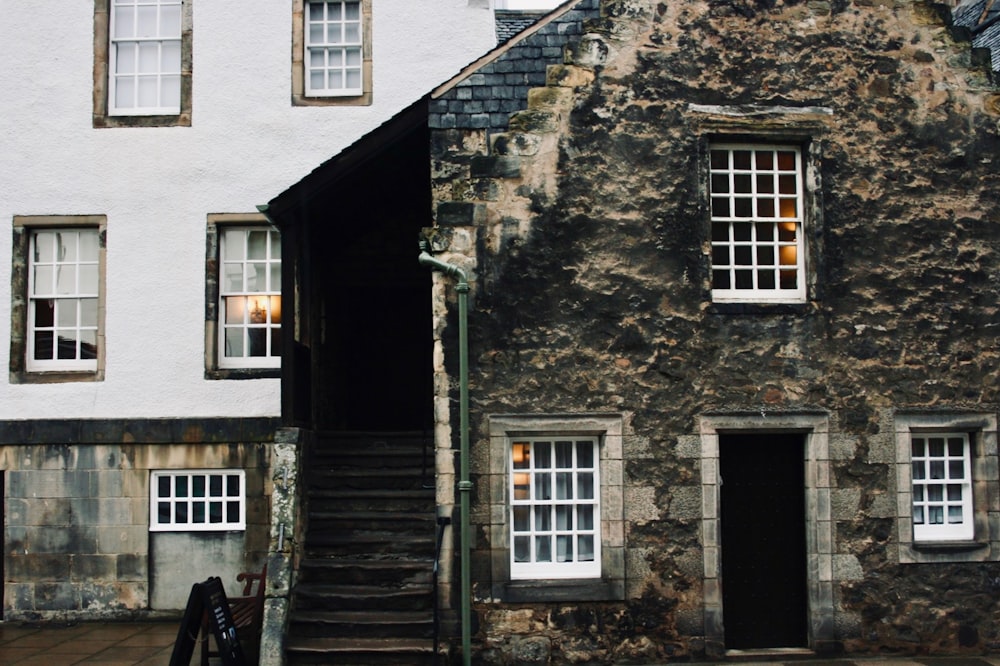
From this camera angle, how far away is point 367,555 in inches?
392

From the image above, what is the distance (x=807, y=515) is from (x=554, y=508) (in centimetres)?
258

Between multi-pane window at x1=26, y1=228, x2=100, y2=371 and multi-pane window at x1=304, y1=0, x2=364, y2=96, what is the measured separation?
3.68m

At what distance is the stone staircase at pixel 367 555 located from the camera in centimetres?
904

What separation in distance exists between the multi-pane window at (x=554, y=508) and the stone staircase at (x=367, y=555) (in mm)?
1007

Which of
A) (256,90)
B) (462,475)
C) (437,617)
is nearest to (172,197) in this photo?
(256,90)

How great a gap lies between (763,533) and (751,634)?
3.38 feet

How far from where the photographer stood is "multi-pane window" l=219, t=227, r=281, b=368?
42.0 ft

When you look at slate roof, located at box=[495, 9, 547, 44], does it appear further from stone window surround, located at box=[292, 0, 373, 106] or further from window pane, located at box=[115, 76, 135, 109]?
window pane, located at box=[115, 76, 135, 109]

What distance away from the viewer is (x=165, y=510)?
1247cm

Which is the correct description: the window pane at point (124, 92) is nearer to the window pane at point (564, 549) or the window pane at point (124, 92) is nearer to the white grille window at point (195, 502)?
the white grille window at point (195, 502)

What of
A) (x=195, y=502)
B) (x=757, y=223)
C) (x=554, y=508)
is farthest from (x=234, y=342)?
(x=757, y=223)

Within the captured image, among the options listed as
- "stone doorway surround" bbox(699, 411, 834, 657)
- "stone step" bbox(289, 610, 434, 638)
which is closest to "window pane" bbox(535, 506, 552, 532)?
"stone step" bbox(289, 610, 434, 638)

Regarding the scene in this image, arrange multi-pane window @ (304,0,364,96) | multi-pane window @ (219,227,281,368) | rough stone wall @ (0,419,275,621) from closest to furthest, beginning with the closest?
1. rough stone wall @ (0,419,275,621)
2. multi-pane window @ (219,227,281,368)
3. multi-pane window @ (304,0,364,96)

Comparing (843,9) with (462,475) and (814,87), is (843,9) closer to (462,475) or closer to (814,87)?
(814,87)
